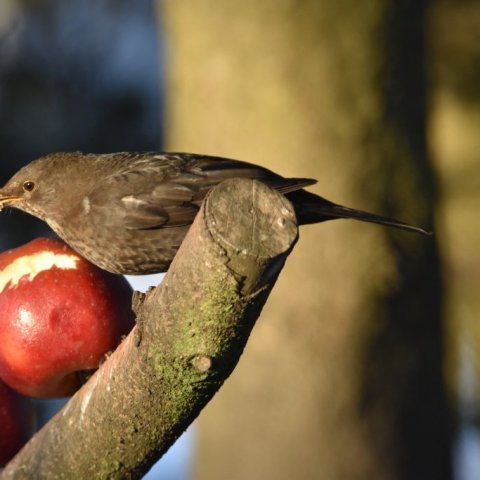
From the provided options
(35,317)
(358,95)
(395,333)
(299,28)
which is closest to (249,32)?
(299,28)

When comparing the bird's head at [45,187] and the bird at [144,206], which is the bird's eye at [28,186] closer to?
the bird's head at [45,187]

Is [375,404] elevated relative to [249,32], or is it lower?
lower

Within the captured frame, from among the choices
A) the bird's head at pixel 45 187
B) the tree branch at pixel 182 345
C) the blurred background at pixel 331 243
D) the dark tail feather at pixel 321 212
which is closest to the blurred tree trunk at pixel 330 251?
the blurred background at pixel 331 243

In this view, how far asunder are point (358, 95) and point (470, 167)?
1.41 metres

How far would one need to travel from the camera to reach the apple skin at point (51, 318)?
315 centimetres

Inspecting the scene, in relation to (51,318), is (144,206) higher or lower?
higher

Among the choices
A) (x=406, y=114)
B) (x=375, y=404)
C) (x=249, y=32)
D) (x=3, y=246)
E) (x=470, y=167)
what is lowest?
(x=3, y=246)

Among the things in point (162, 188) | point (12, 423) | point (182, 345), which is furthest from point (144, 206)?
point (182, 345)

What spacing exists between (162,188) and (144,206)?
0.25 feet

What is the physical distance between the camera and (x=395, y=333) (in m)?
6.15

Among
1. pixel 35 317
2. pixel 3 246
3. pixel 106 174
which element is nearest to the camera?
pixel 35 317

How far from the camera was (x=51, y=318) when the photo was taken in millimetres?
3160

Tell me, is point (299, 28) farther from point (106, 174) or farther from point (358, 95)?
point (106, 174)

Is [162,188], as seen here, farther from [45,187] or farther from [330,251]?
[330,251]
